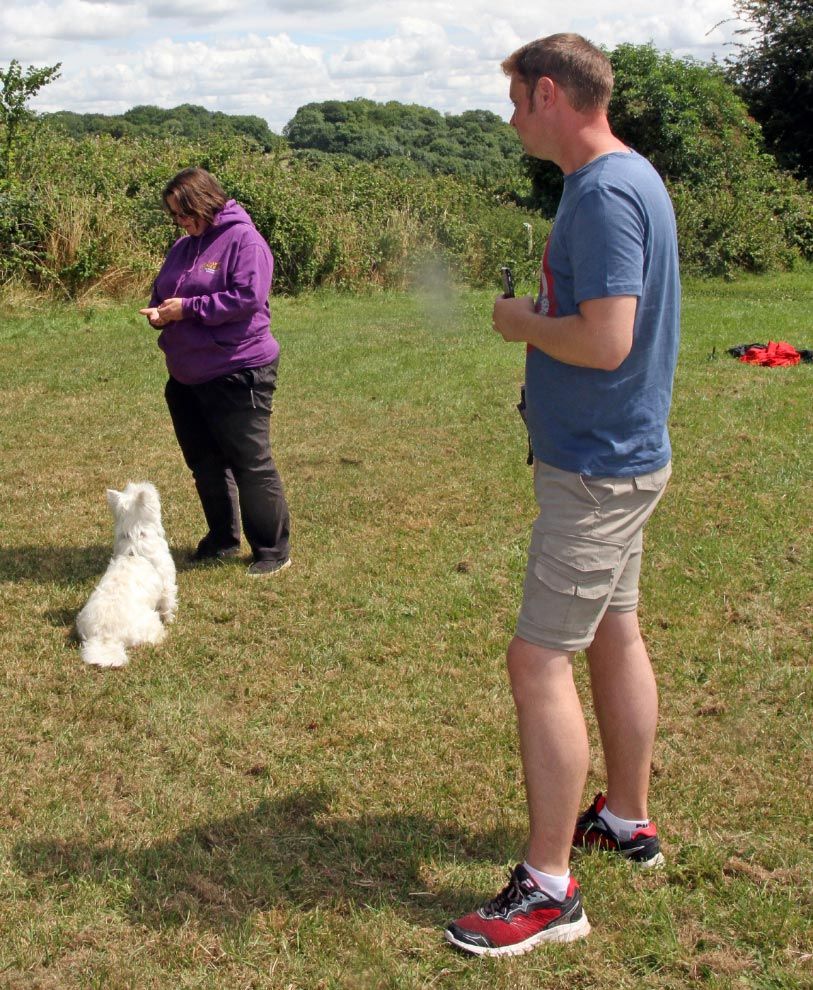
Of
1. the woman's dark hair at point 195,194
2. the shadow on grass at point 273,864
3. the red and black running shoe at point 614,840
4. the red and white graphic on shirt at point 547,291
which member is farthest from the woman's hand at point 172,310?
the red and black running shoe at point 614,840

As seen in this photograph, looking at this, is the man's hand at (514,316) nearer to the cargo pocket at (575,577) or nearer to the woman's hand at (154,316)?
the cargo pocket at (575,577)

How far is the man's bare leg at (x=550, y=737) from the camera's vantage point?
2.50m

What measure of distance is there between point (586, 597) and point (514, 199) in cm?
1946

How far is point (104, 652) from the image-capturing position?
4.23m

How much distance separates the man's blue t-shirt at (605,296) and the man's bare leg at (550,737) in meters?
0.51

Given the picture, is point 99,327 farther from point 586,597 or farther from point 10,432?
point 586,597

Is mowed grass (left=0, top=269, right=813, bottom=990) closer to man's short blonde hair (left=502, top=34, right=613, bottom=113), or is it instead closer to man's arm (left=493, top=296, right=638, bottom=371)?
man's arm (left=493, top=296, right=638, bottom=371)

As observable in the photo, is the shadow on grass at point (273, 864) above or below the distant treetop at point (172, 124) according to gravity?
below

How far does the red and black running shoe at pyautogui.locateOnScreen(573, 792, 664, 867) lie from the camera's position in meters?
2.91

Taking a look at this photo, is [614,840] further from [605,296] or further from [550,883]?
[605,296]

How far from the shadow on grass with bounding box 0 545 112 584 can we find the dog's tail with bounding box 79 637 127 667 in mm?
996

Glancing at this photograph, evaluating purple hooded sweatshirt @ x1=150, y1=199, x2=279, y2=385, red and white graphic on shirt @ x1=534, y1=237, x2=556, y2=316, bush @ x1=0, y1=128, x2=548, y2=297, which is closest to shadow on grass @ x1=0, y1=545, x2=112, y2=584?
purple hooded sweatshirt @ x1=150, y1=199, x2=279, y2=385

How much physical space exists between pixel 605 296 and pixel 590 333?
0.09 m

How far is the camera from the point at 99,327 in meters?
12.2
